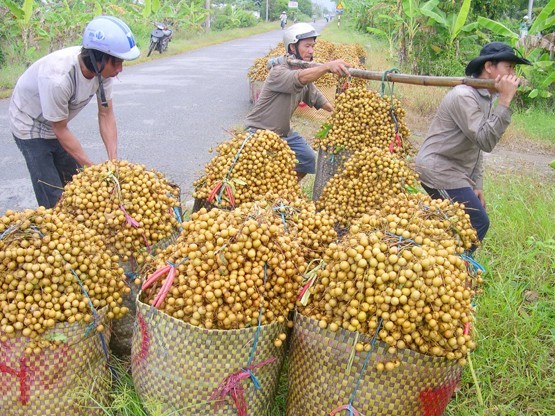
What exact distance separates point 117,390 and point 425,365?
1.46 meters

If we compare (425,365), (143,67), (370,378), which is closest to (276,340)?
(370,378)

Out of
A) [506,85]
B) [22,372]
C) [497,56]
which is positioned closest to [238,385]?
[22,372]

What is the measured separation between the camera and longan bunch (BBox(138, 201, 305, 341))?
80.2 inches

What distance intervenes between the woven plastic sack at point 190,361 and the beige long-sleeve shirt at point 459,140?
7.12ft

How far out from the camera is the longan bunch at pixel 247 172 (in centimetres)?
331

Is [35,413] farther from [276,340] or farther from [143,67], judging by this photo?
[143,67]

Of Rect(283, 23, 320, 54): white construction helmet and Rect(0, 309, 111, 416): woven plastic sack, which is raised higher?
A: Rect(283, 23, 320, 54): white construction helmet

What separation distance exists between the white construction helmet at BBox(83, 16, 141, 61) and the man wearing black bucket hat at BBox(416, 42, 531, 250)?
7.70 ft

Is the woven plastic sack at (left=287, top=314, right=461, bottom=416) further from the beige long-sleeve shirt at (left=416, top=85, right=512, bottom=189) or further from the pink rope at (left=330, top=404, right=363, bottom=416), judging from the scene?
the beige long-sleeve shirt at (left=416, top=85, right=512, bottom=189)

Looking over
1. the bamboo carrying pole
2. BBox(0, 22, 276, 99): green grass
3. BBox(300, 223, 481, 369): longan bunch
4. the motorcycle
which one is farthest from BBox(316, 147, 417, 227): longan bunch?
the motorcycle

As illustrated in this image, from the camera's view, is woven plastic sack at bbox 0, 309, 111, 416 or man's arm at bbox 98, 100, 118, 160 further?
man's arm at bbox 98, 100, 118, 160

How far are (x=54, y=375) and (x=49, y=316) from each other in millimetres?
273

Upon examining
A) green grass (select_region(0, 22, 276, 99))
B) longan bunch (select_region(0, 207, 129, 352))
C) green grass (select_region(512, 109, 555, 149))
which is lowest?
green grass (select_region(0, 22, 276, 99))

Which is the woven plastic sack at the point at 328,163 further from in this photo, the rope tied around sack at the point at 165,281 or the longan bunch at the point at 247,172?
the rope tied around sack at the point at 165,281
